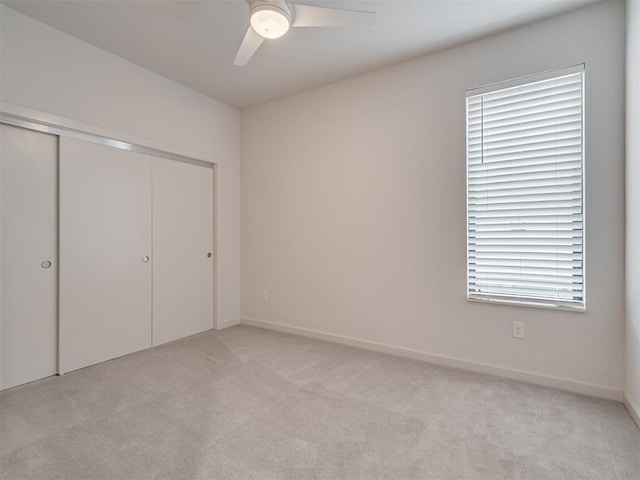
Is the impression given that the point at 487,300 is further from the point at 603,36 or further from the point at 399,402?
the point at 603,36

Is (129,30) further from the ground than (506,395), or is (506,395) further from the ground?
(129,30)

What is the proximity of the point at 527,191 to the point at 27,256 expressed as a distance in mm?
3764

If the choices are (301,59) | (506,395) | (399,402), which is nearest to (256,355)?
(399,402)

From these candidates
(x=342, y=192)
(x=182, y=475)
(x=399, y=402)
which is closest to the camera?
(x=182, y=475)

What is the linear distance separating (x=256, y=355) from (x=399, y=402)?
1414 millimetres

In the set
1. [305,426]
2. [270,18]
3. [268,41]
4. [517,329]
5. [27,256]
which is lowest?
[305,426]

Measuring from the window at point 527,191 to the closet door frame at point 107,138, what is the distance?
2.77 meters

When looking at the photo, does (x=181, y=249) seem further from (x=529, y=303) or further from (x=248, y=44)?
(x=529, y=303)

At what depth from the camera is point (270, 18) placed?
184cm

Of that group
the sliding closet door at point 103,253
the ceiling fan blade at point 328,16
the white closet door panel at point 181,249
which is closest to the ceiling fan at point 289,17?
the ceiling fan blade at point 328,16

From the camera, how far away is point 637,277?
74.9 inches

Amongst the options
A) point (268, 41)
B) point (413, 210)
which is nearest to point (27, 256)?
point (268, 41)

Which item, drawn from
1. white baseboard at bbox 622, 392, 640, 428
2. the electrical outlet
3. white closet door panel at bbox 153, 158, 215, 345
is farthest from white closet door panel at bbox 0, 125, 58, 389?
white baseboard at bbox 622, 392, 640, 428

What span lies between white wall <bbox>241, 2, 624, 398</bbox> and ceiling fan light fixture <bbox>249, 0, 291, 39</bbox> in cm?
142
